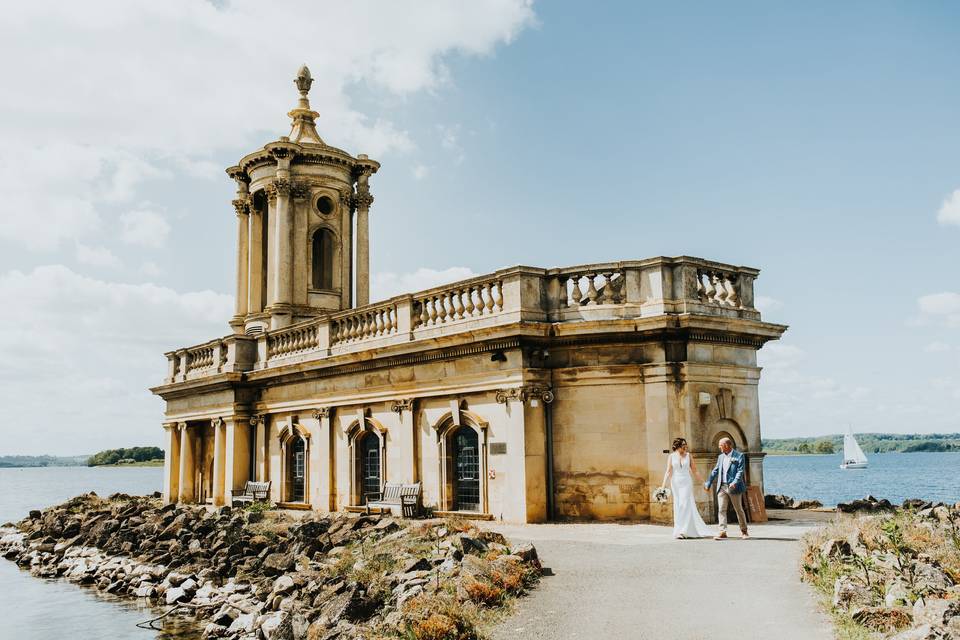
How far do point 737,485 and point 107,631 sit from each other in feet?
41.1

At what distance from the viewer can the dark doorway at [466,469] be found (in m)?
20.5

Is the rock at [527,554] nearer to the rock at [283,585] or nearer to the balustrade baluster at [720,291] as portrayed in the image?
the rock at [283,585]

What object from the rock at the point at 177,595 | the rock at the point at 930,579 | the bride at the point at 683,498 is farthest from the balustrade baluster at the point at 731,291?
the rock at the point at 177,595

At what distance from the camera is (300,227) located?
31234mm

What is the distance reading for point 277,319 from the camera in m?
30.2

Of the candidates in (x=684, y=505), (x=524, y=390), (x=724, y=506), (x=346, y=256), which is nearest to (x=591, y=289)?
(x=524, y=390)

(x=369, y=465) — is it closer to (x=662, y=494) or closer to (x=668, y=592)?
(x=662, y=494)

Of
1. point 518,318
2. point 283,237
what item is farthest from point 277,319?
point 518,318

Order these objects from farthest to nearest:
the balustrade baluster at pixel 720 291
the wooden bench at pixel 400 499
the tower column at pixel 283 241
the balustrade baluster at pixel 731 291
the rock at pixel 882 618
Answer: the tower column at pixel 283 241 < the wooden bench at pixel 400 499 < the balustrade baluster at pixel 731 291 < the balustrade baluster at pixel 720 291 < the rock at pixel 882 618

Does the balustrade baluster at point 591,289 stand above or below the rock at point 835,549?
above

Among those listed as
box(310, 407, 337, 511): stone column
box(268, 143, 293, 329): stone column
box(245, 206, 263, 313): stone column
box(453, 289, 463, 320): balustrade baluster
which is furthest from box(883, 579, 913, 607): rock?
box(245, 206, 263, 313): stone column

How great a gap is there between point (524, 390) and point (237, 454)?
1354cm

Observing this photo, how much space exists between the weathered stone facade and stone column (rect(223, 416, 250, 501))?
835 millimetres

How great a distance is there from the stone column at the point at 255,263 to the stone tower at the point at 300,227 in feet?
0.12
